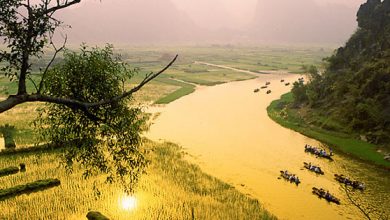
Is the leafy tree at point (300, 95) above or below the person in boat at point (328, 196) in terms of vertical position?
above

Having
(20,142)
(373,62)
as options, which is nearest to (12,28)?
(20,142)

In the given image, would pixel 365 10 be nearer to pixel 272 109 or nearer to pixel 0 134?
pixel 272 109

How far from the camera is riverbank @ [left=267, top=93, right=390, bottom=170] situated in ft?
171

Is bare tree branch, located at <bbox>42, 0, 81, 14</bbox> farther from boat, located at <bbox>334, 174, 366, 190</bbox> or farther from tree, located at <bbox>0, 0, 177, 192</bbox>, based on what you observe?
boat, located at <bbox>334, 174, 366, 190</bbox>

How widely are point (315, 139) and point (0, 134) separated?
171 feet

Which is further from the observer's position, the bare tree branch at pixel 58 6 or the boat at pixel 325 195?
the boat at pixel 325 195

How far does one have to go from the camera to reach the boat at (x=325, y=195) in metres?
38.2

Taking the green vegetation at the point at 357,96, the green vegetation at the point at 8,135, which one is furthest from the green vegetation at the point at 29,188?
the green vegetation at the point at 357,96

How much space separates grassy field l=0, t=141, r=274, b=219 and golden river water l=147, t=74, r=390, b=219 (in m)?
3.83

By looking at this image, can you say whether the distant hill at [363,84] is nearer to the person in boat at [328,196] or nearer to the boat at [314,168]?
the boat at [314,168]

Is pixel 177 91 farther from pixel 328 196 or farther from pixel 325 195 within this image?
pixel 328 196

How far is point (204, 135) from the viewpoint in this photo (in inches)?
2522

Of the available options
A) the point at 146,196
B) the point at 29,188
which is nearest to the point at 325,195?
the point at 146,196

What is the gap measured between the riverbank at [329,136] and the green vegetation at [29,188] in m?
41.1
